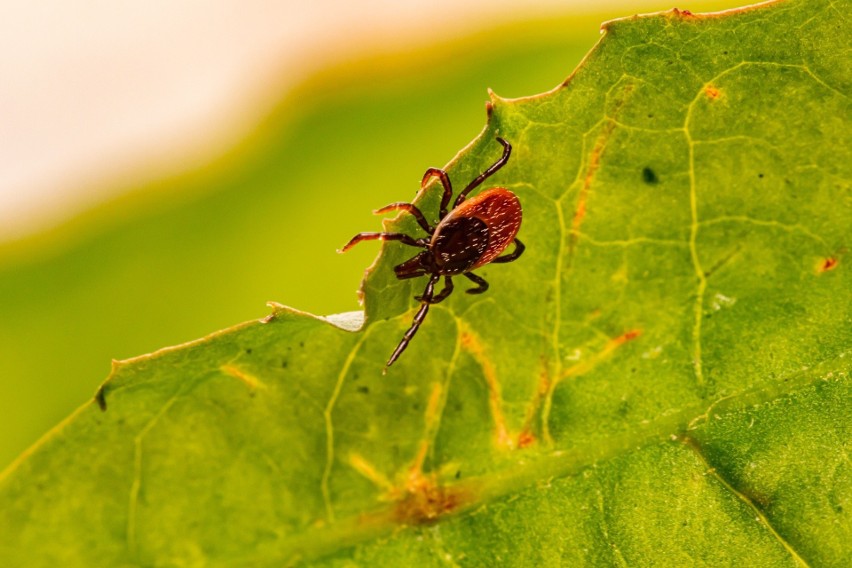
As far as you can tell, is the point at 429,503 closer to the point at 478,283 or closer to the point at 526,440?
the point at 526,440

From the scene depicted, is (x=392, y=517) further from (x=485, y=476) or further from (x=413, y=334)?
(x=413, y=334)

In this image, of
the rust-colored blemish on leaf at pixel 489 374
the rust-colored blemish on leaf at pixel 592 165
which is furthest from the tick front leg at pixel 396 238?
the rust-colored blemish on leaf at pixel 592 165

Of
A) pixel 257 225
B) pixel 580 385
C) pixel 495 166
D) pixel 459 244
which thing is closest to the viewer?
pixel 495 166

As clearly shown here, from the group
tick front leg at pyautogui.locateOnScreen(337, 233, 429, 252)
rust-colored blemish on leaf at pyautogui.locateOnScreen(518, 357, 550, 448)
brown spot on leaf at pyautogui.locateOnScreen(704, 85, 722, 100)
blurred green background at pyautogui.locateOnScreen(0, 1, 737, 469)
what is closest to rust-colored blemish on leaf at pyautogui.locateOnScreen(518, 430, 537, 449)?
rust-colored blemish on leaf at pyautogui.locateOnScreen(518, 357, 550, 448)

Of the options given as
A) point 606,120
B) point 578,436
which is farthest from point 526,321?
point 606,120

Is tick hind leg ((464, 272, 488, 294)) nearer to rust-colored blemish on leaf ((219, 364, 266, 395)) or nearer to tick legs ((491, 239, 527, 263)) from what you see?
tick legs ((491, 239, 527, 263))

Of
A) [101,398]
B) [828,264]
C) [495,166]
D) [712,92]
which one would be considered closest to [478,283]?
[495,166]

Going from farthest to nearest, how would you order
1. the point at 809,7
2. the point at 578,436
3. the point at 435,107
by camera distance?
the point at 435,107, the point at 578,436, the point at 809,7
